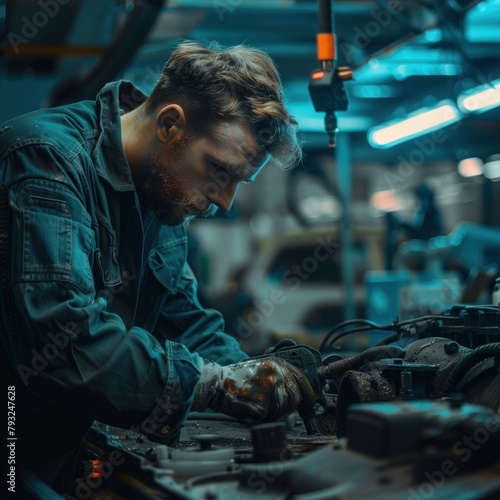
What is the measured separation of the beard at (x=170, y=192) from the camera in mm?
1903

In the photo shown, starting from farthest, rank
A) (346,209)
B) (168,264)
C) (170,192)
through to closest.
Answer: (346,209)
(168,264)
(170,192)

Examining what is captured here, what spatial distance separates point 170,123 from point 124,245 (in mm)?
314

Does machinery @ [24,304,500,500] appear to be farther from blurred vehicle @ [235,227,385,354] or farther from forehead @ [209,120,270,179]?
blurred vehicle @ [235,227,385,354]

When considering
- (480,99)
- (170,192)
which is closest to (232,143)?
(170,192)

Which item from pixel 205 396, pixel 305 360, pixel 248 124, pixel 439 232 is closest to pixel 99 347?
pixel 205 396

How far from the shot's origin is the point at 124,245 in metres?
1.95

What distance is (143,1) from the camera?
127 inches

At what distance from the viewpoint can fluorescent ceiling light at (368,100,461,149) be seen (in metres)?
4.66

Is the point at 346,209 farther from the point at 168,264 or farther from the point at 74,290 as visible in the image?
the point at 74,290

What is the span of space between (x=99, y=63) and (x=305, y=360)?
2687mm

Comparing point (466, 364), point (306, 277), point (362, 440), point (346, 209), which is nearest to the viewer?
point (362, 440)

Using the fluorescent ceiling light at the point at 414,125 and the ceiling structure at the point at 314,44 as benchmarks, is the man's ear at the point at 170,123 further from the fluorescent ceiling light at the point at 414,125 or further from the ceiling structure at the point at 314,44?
the fluorescent ceiling light at the point at 414,125

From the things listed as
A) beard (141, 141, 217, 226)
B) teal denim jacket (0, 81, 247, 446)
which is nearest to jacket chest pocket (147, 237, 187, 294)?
beard (141, 141, 217, 226)

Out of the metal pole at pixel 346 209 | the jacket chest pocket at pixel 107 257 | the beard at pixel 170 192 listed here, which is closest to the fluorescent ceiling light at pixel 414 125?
the metal pole at pixel 346 209
